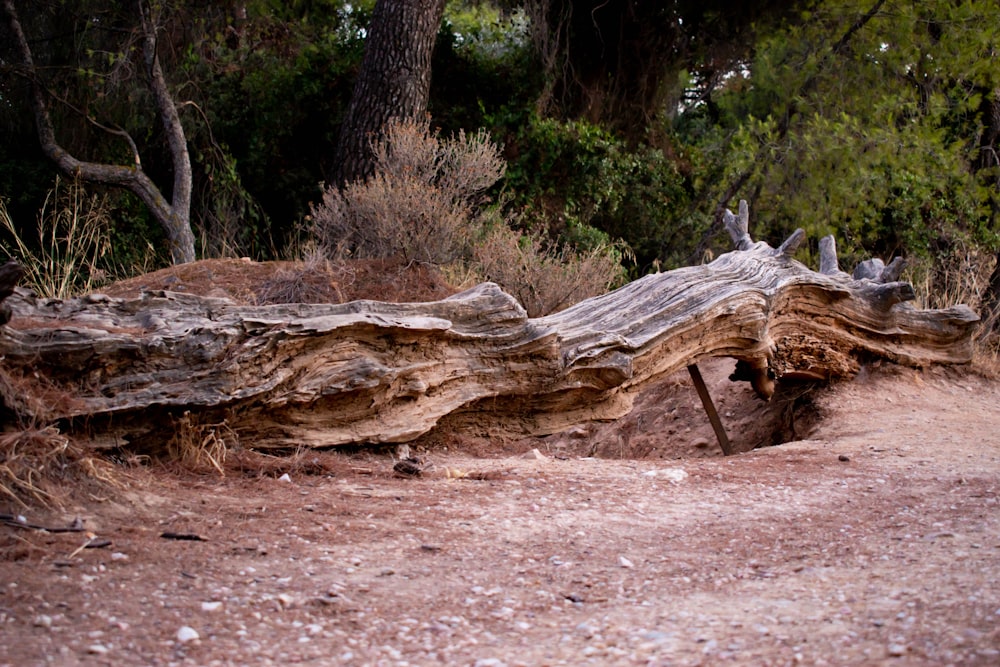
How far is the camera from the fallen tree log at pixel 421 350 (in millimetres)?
4297

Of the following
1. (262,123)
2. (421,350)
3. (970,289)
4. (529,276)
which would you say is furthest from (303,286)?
(970,289)

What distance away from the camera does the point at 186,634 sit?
9.06 feet

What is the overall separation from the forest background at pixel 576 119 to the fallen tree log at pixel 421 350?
172 inches

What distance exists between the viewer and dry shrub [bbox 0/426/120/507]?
11.9ft

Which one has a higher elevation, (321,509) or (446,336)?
(446,336)

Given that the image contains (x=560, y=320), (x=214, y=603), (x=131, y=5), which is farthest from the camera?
(x=131, y=5)

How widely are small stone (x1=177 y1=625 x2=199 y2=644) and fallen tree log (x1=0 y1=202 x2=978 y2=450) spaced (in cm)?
163

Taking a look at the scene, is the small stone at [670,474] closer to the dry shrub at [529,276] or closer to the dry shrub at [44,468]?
the dry shrub at [44,468]

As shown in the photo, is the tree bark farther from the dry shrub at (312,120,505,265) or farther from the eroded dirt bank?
the eroded dirt bank

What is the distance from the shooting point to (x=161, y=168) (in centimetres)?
1351

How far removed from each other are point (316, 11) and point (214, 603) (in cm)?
1326

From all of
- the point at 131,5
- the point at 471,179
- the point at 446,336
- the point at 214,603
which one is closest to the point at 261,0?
the point at 131,5

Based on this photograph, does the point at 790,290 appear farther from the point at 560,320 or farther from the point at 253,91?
the point at 253,91

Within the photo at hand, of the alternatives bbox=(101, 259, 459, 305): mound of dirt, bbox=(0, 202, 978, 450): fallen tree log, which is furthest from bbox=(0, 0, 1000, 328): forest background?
bbox=(0, 202, 978, 450): fallen tree log
